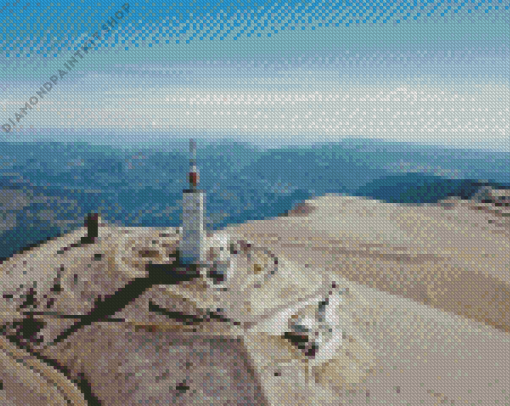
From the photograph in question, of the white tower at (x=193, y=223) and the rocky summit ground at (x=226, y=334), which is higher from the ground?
the white tower at (x=193, y=223)

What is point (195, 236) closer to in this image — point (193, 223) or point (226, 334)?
point (193, 223)

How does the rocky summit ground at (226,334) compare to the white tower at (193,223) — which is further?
the white tower at (193,223)

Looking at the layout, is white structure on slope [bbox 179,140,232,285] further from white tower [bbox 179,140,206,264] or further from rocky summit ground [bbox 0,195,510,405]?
rocky summit ground [bbox 0,195,510,405]

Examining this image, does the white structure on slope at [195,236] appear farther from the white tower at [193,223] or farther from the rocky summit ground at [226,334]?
the rocky summit ground at [226,334]

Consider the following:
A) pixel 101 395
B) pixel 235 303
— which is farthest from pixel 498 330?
pixel 101 395

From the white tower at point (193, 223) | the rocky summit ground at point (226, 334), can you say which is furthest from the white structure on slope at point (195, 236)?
the rocky summit ground at point (226, 334)

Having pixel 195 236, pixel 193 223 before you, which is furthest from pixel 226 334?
pixel 193 223

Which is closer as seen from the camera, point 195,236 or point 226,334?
point 226,334
